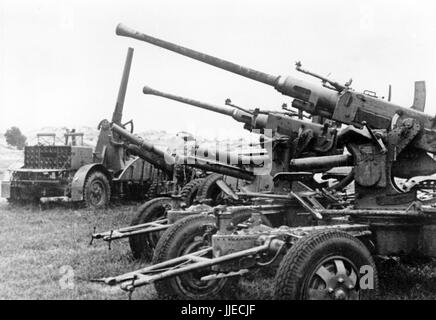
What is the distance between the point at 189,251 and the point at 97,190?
873cm

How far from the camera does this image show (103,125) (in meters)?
14.8

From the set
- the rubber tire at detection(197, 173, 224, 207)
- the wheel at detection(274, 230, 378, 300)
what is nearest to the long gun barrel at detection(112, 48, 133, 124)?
the rubber tire at detection(197, 173, 224, 207)

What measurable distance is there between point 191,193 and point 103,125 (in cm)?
647

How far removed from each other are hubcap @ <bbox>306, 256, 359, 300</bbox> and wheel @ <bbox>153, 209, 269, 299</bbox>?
4.16ft

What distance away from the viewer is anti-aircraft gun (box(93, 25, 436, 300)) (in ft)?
13.7

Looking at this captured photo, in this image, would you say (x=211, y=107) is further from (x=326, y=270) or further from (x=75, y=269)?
(x=326, y=270)

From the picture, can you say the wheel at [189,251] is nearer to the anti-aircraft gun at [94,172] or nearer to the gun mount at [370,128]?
the gun mount at [370,128]

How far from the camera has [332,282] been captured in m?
4.16

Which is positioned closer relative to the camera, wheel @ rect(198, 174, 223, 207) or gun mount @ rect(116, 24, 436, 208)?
gun mount @ rect(116, 24, 436, 208)

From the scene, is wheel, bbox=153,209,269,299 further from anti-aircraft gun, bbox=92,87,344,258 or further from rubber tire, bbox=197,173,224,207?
rubber tire, bbox=197,173,224,207

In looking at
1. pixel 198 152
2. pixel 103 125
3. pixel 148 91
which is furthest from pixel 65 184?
pixel 198 152

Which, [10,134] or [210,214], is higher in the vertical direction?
[10,134]
